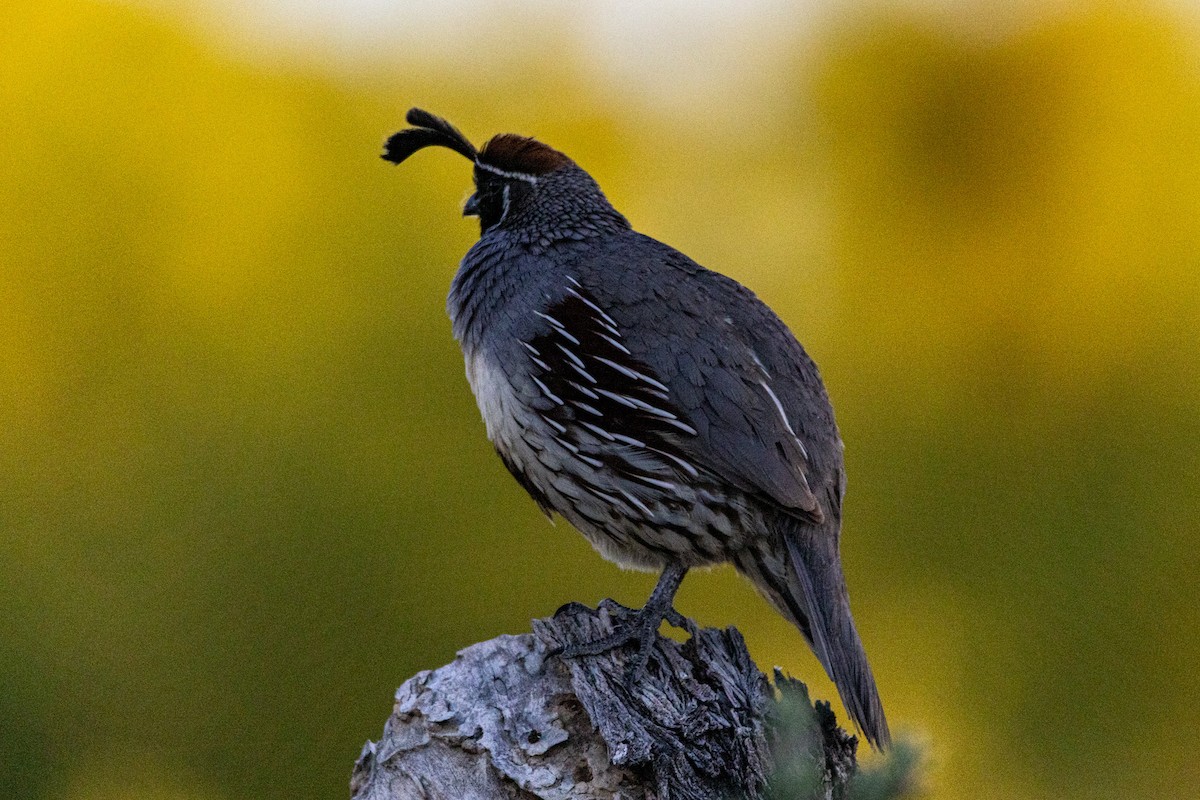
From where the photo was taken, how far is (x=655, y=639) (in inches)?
113

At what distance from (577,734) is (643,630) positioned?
0.41 metres

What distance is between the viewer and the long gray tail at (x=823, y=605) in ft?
9.62

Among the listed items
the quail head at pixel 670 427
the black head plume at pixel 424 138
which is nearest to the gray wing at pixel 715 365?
the quail head at pixel 670 427

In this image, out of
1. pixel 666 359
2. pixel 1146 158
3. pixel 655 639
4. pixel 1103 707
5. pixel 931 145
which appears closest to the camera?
pixel 655 639

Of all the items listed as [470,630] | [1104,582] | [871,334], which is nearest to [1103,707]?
[1104,582]

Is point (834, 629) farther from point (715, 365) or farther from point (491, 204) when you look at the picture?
point (491, 204)

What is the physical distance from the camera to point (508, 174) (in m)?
4.02

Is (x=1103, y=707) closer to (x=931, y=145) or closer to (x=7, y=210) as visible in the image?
(x=931, y=145)

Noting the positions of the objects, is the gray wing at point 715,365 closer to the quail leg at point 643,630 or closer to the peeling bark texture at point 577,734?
the quail leg at point 643,630

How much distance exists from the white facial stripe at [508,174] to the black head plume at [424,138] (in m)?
0.07

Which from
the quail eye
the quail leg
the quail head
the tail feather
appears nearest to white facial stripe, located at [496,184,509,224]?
the quail eye

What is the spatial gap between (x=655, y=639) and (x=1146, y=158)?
483 cm

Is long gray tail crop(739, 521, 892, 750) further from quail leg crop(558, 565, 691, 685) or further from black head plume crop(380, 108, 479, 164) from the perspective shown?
black head plume crop(380, 108, 479, 164)

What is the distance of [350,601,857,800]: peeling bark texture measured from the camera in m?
2.44
